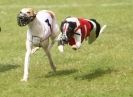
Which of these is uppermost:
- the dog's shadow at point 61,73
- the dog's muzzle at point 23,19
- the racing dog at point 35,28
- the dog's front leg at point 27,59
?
the dog's muzzle at point 23,19

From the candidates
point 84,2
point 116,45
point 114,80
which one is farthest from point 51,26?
point 84,2

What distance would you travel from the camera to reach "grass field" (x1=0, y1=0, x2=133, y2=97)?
1165cm

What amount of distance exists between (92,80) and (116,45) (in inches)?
237

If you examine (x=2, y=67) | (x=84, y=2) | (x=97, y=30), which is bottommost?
(x=84, y=2)

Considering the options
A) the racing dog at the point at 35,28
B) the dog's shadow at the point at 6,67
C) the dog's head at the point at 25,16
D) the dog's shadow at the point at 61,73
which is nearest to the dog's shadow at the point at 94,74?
the dog's shadow at the point at 61,73

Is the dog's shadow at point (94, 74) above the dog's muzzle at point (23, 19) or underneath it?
underneath

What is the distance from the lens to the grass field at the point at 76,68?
38.2ft

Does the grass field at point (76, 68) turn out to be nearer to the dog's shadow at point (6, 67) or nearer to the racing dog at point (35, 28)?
the dog's shadow at point (6, 67)

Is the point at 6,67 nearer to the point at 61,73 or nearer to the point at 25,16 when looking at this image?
the point at 61,73

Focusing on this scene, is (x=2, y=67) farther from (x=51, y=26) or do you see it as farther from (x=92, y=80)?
(x=92, y=80)

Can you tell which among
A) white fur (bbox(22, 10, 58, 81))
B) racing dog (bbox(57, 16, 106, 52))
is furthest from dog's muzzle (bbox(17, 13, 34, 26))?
racing dog (bbox(57, 16, 106, 52))

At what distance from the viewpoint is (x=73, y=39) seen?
40.5 ft

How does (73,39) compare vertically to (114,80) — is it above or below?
above

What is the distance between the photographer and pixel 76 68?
14367mm
